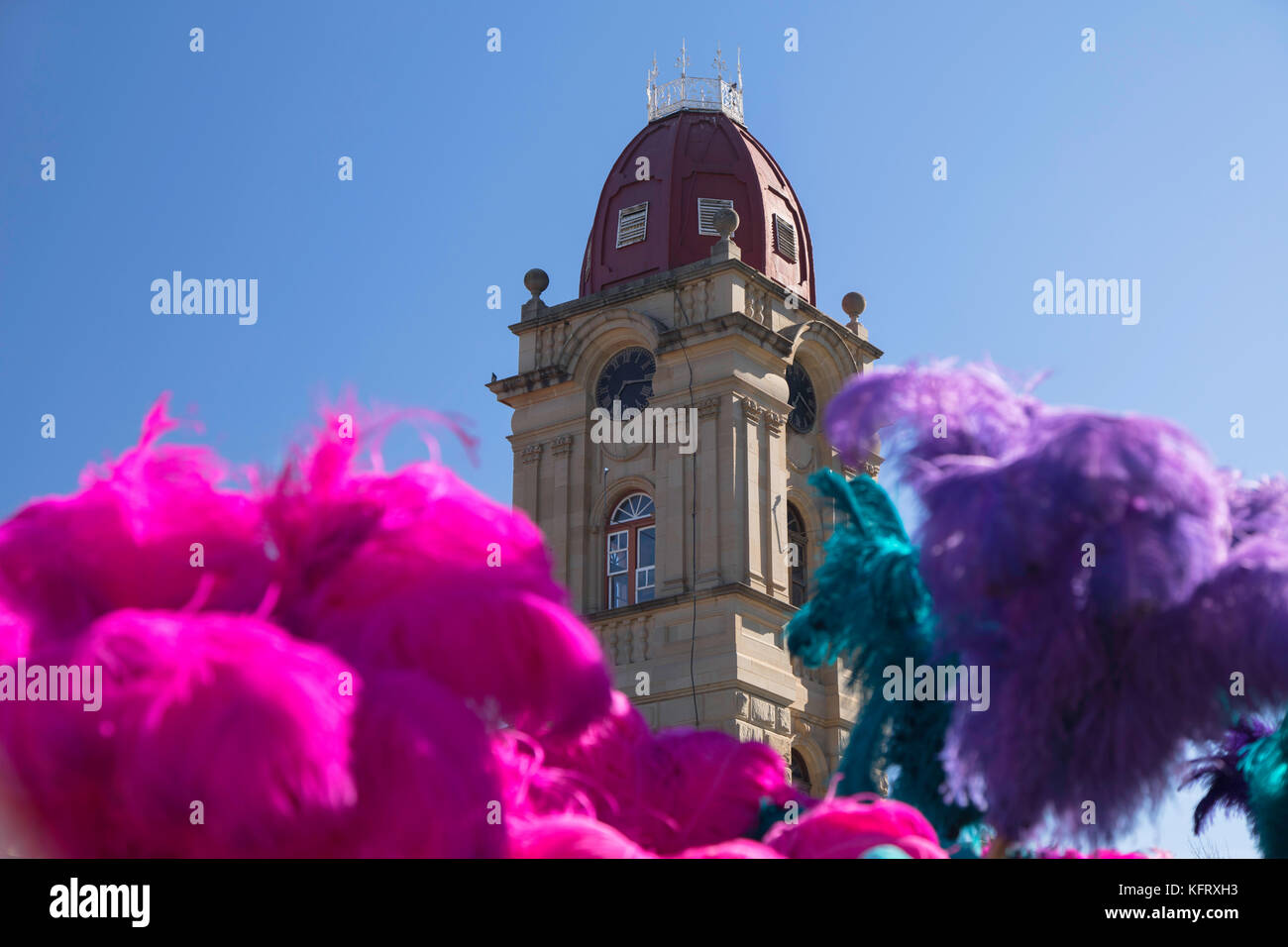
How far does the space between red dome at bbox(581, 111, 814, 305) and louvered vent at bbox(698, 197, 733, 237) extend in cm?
2

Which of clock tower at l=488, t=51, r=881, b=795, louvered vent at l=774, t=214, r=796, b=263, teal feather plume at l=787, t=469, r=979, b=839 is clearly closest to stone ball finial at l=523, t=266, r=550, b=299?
clock tower at l=488, t=51, r=881, b=795

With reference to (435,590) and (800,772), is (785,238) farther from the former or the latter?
(435,590)

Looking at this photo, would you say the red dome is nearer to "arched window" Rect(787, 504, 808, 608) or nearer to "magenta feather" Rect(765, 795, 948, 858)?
"arched window" Rect(787, 504, 808, 608)

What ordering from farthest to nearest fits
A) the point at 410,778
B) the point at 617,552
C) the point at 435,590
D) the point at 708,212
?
the point at 708,212, the point at 617,552, the point at 435,590, the point at 410,778

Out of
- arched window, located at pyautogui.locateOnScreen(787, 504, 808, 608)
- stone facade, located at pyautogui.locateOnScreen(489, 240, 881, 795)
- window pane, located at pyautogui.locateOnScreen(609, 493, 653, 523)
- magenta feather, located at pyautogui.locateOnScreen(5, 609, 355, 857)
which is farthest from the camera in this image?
window pane, located at pyautogui.locateOnScreen(609, 493, 653, 523)

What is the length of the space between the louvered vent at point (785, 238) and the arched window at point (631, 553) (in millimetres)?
5316

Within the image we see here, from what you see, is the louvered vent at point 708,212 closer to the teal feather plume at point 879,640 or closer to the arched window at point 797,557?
the arched window at point 797,557

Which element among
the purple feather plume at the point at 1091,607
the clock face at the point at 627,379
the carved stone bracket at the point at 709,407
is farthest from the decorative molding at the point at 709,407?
the purple feather plume at the point at 1091,607

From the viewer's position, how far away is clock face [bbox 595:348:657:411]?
2223cm

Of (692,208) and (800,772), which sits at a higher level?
(692,208)

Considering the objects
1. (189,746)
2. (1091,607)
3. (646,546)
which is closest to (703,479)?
(646,546)

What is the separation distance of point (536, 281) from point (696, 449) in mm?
4528

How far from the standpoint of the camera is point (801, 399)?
22.9 m

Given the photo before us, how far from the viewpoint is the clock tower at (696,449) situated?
20.0 meters
